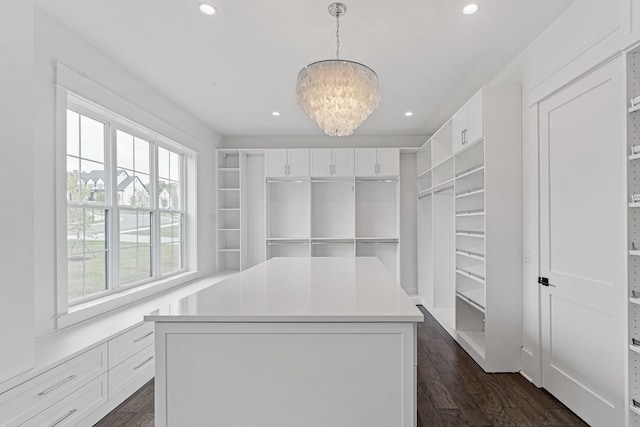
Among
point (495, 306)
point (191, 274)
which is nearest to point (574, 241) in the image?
point (495, 306)

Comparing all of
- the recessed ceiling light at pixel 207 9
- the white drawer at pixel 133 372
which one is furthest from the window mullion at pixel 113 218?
the recessed ceiling light at pixel 207 9

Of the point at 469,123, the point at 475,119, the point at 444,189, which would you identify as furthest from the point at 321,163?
the point at 475,119

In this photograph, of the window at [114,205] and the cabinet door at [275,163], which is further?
the cabinet door at [275,163]

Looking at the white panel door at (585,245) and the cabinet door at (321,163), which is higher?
the cabinet door at (321,163)

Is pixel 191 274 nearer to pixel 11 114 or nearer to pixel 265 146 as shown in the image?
pixel 265 146

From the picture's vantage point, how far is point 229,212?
5.46m

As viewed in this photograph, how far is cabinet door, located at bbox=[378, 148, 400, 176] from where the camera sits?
5.08m

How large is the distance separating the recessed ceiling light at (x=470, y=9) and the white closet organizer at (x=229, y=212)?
12.7 ft

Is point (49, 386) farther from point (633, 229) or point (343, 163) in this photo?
point (343, 163)

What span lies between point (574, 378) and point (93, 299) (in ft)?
12.2

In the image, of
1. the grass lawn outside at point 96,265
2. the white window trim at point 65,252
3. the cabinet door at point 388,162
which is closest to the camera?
the white window trim at point 65,252

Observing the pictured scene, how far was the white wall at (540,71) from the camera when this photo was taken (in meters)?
1.96

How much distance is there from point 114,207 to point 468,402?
3352 mm

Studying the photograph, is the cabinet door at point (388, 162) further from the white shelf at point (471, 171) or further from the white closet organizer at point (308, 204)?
the white shelf at point (471, 171)
